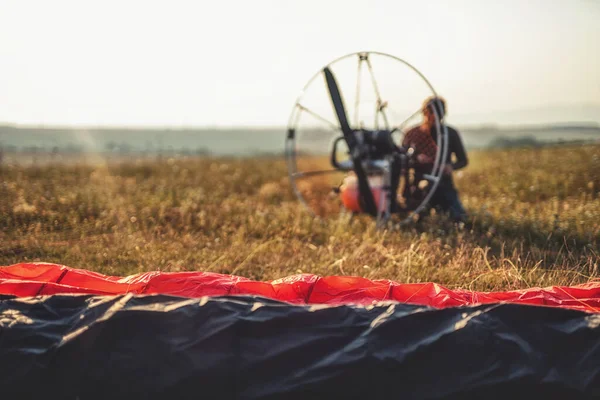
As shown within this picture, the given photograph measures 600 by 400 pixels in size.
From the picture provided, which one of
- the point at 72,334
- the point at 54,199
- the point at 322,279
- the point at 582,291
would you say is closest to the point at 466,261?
the point at 582,291

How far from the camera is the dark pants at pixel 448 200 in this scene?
22.1ft

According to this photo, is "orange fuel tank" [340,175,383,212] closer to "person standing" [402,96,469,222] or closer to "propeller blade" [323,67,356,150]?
"propeller blade" [323,67,356,150]

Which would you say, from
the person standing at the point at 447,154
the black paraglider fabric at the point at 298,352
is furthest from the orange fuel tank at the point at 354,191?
the black paraglider fabric at the point at 298,352

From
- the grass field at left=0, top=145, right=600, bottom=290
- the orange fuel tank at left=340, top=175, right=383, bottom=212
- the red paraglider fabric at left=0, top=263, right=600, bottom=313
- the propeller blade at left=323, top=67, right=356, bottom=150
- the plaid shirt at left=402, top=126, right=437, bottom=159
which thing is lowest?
the grass field at left=0, top=145, right=600, bottom=290

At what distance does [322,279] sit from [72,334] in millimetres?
1361

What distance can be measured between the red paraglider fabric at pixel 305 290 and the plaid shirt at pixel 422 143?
3.77 meters

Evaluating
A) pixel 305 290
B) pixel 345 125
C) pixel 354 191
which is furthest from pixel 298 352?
pixel 354 191

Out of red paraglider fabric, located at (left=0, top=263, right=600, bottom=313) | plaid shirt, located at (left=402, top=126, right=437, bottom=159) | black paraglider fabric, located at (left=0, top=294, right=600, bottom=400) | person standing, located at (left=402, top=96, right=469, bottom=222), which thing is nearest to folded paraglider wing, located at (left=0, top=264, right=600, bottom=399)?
black paraglider fabric, located at (left=0, top=294, right=600, bottom=400)

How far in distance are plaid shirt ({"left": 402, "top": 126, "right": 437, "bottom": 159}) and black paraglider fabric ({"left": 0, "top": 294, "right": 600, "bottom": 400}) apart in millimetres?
4439

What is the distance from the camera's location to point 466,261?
4.81 meters

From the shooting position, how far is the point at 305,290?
3.21m

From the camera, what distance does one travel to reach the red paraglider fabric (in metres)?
3.10

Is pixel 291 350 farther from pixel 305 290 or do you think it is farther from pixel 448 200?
pixel 448 200

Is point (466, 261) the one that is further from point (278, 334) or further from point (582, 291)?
point (278, 334)
